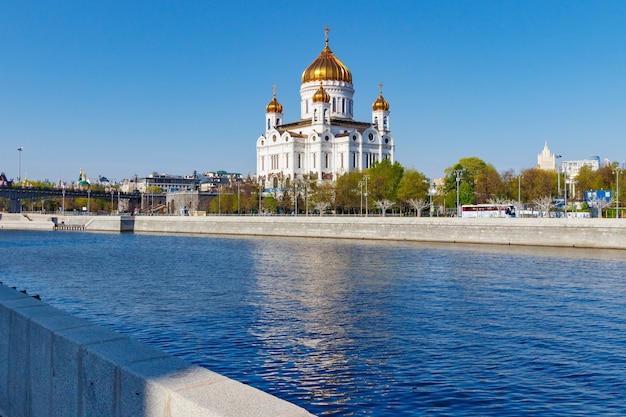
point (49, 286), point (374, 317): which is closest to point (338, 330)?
point (374, 317)

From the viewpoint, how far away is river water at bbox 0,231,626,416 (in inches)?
460

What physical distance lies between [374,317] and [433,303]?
343 cm

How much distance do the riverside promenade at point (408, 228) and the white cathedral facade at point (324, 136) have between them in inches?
923

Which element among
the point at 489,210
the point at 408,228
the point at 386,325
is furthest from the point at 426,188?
the point at 386,325

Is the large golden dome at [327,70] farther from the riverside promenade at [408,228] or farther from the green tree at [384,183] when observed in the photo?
the riverside promenade at [408,228]

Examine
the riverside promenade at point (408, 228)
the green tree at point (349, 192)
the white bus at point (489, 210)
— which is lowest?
the riverside promenade at point (408, 228)

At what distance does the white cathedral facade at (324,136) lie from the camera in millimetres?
101688

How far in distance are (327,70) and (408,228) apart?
5510cm

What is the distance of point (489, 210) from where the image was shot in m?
64.2

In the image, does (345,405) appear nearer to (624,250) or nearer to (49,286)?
(49,286)

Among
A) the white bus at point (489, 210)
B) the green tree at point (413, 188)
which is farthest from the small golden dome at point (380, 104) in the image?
the white bus at point (489, 210)

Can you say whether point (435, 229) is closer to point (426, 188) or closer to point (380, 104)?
point (426, 188)

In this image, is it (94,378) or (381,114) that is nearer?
(94,378)

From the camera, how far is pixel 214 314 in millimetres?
19281
